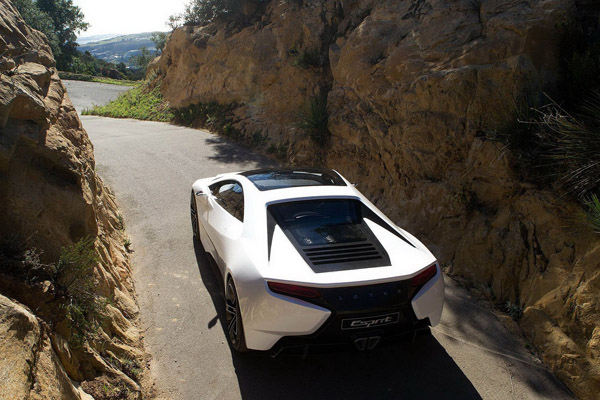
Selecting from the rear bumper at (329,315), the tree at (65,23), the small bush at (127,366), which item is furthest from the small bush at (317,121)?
the tree at (65,23)

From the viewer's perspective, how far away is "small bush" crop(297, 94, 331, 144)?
10.5 meters

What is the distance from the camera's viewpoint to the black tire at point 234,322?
3930mm

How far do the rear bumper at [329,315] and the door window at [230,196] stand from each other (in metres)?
1.27

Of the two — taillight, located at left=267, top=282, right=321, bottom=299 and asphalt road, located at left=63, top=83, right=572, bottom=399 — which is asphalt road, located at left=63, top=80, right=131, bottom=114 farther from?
taillight, located at left=267, top=282, right=321, bottom=299

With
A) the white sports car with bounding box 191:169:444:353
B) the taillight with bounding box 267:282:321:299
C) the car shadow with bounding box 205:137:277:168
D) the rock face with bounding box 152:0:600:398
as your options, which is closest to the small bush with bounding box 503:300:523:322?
the rock face with bounding box 152:0:600:398

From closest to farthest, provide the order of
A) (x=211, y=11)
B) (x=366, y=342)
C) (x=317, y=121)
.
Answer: (x=366, y=342) < (x=317, y=121) < (x=211, y=11)

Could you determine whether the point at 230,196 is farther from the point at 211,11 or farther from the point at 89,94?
the point at 89,94

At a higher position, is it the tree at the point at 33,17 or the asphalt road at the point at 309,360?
the tree at the point at 33,17

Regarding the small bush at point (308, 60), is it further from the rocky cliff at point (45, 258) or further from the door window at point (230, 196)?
the rocky cliff at point (45, 258)

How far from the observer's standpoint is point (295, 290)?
3520mm

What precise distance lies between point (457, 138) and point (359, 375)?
15.1 feet

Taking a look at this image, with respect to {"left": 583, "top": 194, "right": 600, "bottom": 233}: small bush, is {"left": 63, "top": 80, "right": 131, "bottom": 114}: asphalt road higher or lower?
lower

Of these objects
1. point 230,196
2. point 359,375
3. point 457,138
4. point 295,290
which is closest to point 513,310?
point 359,375

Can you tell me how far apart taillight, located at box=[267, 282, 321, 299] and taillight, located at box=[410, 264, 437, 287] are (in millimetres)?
879
